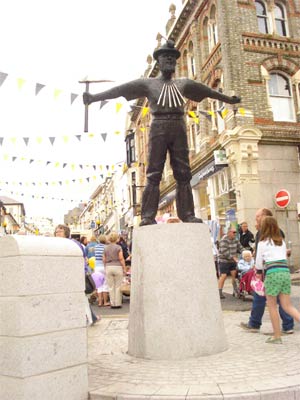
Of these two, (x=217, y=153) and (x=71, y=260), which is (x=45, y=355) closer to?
(x=71, y=260)

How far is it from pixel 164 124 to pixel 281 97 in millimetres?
13062

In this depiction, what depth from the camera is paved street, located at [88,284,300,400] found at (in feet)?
10.9

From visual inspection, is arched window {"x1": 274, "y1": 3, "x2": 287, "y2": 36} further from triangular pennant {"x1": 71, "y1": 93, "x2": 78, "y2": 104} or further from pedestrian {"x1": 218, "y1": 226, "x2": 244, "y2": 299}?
pedestrian {"x1": 218, "y1": 226, "x2": 244, "y2": 299}

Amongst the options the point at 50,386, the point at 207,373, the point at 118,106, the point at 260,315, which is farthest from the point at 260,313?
the point at 118,106

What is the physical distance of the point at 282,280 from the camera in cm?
500

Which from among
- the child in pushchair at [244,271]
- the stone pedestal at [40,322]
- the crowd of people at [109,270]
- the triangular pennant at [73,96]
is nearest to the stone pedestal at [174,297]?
the stone pedestal at [40,322]

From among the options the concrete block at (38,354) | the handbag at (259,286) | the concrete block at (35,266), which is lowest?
the concrete block at (38,354)

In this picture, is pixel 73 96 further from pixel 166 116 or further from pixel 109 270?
pixel 166 116

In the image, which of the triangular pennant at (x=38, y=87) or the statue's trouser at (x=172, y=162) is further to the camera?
Answer: the triangular pennant at (x=38, y=87)

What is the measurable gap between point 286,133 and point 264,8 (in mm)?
5696

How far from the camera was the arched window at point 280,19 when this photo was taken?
17750mm

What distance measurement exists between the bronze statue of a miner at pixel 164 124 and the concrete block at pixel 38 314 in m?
2.19

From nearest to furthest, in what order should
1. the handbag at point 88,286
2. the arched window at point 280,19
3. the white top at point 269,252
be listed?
the white top at point 269,252 < the handbag at point 88,286 < the arched window at point 280,19

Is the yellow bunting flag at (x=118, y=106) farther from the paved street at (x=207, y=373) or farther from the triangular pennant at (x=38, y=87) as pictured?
the paved street at (x=207, y=373)
